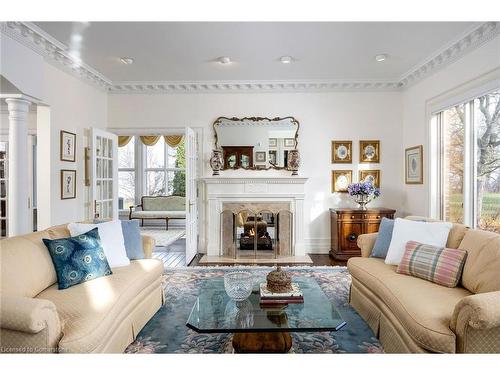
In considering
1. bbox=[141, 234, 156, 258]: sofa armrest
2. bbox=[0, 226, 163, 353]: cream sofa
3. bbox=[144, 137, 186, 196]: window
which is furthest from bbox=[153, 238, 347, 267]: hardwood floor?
bbox=[144, 137, 186, 196]: window

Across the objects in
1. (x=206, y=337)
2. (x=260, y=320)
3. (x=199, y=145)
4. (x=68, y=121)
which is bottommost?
(x=206, y=337)

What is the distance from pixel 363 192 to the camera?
186 inches

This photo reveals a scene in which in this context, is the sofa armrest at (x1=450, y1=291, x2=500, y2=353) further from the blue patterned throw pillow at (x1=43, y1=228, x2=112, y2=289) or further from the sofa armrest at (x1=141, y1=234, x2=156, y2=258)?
the sofa armrest at (x1=141, y1=234, x2=156, y2=258)

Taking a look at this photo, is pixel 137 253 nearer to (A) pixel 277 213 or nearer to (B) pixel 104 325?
(B) pixel 104 325

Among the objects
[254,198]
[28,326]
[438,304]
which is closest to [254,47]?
[254,198]

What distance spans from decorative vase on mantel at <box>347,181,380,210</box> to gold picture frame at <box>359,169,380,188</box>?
10.2 inches

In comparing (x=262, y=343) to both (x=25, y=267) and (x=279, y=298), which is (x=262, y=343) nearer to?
(x=279, y=298)

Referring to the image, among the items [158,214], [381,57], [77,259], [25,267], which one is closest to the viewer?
[25,267]

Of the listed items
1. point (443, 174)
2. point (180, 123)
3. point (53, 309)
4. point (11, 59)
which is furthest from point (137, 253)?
point (443, 174)

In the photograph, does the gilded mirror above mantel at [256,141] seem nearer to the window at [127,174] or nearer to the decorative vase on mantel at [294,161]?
the decorative vase on mantel at [294,161]

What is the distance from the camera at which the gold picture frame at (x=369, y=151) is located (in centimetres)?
515

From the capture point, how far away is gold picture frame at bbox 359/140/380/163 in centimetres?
515

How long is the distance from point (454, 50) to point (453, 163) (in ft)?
4.37

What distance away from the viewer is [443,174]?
14.1 feet
